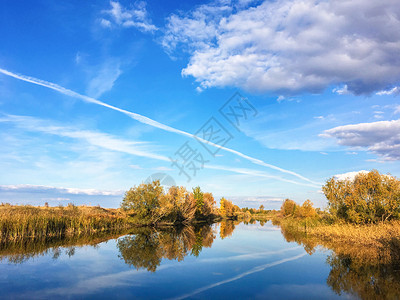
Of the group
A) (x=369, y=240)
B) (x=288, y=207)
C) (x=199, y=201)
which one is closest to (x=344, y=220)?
(x=369, y=240)

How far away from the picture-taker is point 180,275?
1186 cm

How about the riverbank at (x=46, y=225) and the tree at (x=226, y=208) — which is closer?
the riverbank at (x=46, y=225)

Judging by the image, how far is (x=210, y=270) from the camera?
1311 centimetres

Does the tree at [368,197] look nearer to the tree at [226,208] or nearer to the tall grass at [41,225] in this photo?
the tall grass at [41,225]

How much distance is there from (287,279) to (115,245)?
44.4ft

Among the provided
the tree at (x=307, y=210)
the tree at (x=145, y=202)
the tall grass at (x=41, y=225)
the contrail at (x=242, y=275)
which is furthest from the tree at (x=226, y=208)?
the contrail at (x=242, y=275)

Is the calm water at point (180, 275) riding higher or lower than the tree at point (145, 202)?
lower

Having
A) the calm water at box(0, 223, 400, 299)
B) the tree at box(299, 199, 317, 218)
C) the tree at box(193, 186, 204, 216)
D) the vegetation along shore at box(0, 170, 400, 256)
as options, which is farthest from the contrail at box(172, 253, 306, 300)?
the tree at box(193, 186, 204, 216)

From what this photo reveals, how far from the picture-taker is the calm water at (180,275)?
9312 millimetres

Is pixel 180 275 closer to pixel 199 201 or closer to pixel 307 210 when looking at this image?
pixel 307 210

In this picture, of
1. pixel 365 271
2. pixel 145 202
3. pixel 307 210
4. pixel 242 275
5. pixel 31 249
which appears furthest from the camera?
pixel 307 210

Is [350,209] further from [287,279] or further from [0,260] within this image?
[0,260]

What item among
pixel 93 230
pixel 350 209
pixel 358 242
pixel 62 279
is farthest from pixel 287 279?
pixel 93 230

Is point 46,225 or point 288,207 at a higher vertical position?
point 288,207
